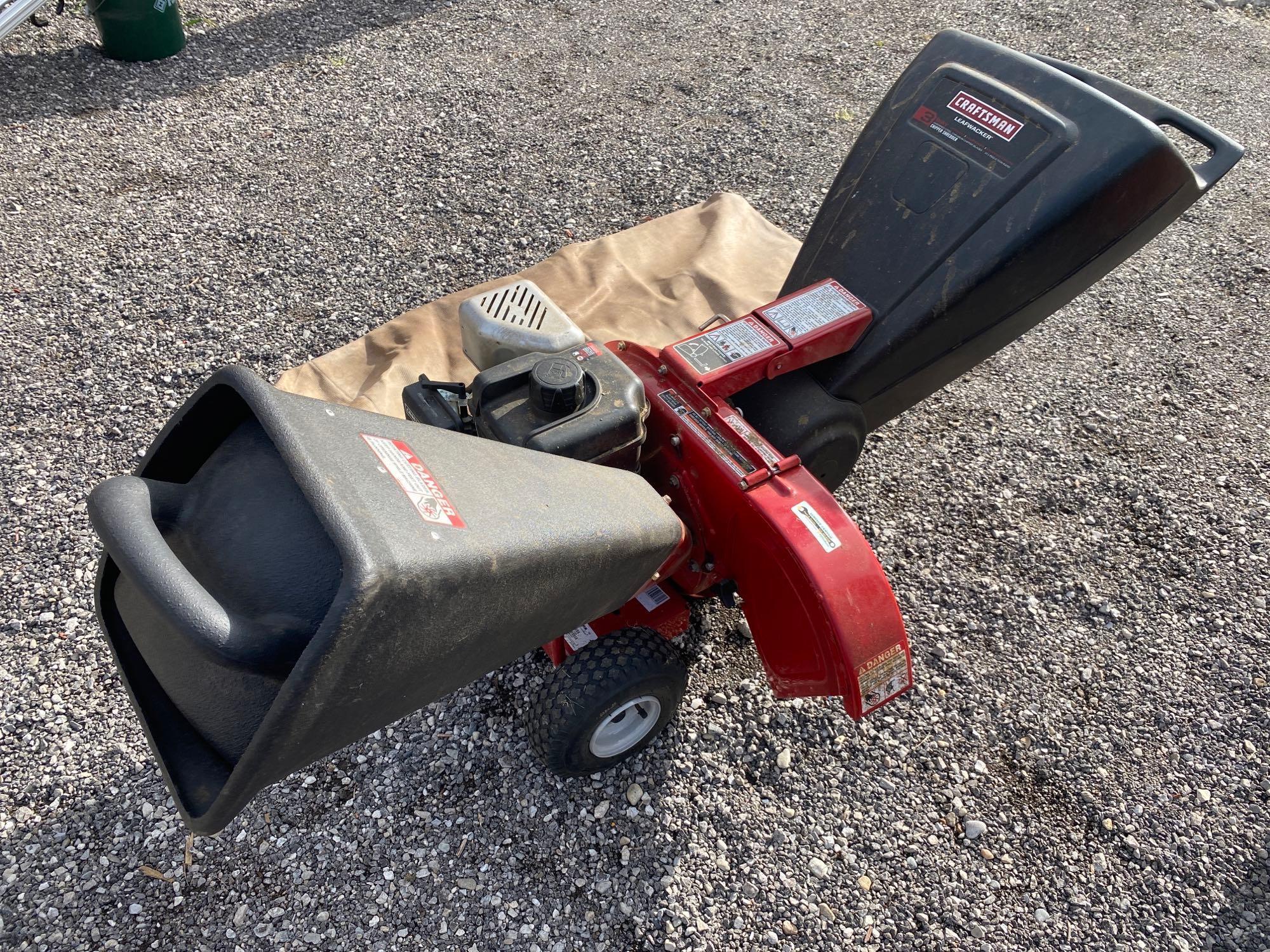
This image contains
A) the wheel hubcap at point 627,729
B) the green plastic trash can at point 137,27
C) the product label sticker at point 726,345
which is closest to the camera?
the product label sticker at point 726,345

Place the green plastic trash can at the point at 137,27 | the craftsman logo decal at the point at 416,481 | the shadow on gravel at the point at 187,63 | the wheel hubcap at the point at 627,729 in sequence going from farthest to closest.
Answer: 1. the green plastic trash can at the point at 137,27
2. the shadow on gravel at the point at 187,63
3. the wheel hubcap at the point at 627,729
4. the craftsman logo decal at the point at 416,481

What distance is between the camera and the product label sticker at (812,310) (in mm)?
2254

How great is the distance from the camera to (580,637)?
2.22 m

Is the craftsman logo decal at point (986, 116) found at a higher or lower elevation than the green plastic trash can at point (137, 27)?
higher

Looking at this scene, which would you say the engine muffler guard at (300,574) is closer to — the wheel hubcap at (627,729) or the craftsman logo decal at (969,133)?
the wheel hubcap at (627,729)

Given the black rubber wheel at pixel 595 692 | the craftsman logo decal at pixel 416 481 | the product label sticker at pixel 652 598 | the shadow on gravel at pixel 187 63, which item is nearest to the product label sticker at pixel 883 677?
the black rubber wheel at pixel 595 692

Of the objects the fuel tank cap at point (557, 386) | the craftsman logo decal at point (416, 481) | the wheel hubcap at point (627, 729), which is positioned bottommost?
the wheel hubcap at point (627, 729)

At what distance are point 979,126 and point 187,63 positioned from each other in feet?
14.4

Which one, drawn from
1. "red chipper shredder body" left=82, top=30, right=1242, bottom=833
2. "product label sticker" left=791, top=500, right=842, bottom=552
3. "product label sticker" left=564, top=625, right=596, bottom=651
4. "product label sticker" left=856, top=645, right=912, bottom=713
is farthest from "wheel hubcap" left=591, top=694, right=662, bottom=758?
"product label sticker" left=791, top=500, right=842, bottom=552

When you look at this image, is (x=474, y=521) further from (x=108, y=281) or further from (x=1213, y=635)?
(x=108, y=281)

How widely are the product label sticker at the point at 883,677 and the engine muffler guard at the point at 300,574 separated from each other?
0.78m

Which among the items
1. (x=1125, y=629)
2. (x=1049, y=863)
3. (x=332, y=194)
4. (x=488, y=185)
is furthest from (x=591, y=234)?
(x=1049, y=863)

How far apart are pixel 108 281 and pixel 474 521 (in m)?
3.17

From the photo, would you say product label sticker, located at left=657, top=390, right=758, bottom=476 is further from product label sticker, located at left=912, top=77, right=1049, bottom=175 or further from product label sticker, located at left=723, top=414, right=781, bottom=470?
product label sticker, located at left=912, top=77, right=1049, bottom=175
